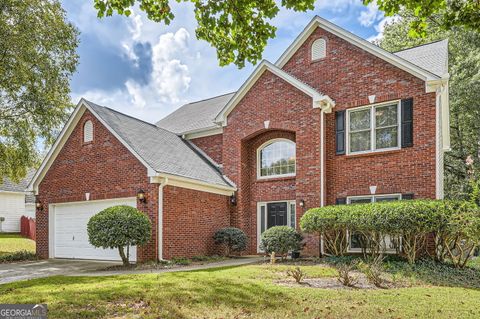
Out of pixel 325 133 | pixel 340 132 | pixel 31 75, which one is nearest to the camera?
pixel 340 132

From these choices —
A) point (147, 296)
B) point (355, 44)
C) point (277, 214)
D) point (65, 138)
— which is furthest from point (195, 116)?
point (147, 296)

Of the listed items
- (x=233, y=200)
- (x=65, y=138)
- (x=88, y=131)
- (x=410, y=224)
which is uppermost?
(x=88, y=131)

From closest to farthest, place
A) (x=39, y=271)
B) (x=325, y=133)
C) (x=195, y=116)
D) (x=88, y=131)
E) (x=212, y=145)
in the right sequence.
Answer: (x=39, y=271) → (x=325, y=133) → (x=88, y=131) → (x=212, y=145) → (x=195, y=116)

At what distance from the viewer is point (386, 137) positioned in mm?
13641

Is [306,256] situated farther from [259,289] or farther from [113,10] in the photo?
[113,10]

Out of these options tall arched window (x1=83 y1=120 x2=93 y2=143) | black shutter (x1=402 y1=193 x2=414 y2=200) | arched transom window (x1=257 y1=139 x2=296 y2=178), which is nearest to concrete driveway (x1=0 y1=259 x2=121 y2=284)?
tall arched window (x1=83 y1=120 x2=93 y2=143)

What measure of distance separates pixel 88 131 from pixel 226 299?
35.1 feet

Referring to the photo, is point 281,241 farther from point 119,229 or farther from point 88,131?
point 88,131

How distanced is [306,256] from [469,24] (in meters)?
9.35

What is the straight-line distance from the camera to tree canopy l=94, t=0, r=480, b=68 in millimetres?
6918

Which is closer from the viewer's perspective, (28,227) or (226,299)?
(226,299)

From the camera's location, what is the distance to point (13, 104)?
16.8 meters

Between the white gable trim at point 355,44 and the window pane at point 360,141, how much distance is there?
2554 millimetres

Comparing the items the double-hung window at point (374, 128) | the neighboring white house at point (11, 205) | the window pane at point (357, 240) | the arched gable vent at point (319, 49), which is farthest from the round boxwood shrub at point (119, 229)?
the neighboring white house at point (11, 205)
